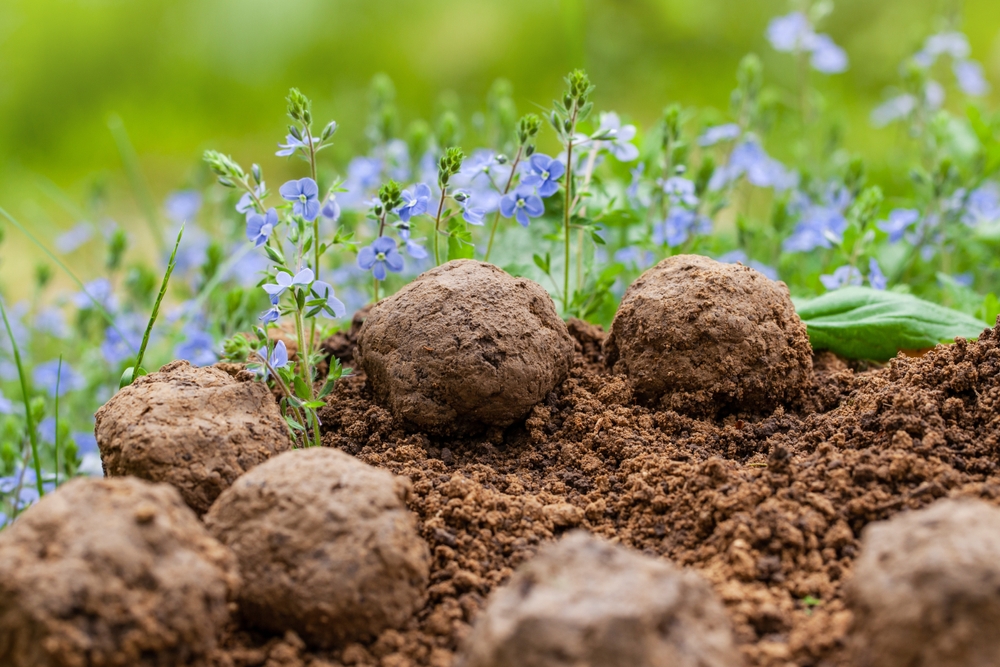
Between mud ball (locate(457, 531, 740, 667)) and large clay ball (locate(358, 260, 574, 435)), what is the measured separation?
61 cm

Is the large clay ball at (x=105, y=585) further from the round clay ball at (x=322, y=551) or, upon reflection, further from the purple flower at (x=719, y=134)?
the purple flower at (x=719, y=134)

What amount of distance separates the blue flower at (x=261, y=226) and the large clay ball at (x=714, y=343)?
75 cm

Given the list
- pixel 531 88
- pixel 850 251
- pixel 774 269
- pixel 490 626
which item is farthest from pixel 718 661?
pixel 531 88

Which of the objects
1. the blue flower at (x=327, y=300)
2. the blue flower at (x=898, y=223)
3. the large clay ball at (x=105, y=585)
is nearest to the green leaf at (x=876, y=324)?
the blue flower at (x=898, y=223)

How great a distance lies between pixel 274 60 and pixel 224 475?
511 cm

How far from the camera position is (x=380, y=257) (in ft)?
6.61

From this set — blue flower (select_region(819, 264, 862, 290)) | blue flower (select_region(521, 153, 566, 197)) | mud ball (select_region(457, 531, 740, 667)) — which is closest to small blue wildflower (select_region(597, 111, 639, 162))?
blue flower (select_region(521, 153, 566, 197))

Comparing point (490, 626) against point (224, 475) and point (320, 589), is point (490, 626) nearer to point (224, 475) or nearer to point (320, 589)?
point (320, 589)

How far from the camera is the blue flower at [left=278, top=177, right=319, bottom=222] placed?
70.9 inches

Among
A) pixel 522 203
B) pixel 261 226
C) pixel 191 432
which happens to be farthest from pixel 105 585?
pixel 522 203

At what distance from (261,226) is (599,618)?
1168 mm

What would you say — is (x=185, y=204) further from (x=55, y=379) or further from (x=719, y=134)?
(x=719, y=134)

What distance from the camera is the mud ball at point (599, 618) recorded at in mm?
1014

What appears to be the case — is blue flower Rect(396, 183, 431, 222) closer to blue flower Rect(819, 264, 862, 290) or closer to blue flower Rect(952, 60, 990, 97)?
→ blue flower Rect(819, 264, 862, 290)
